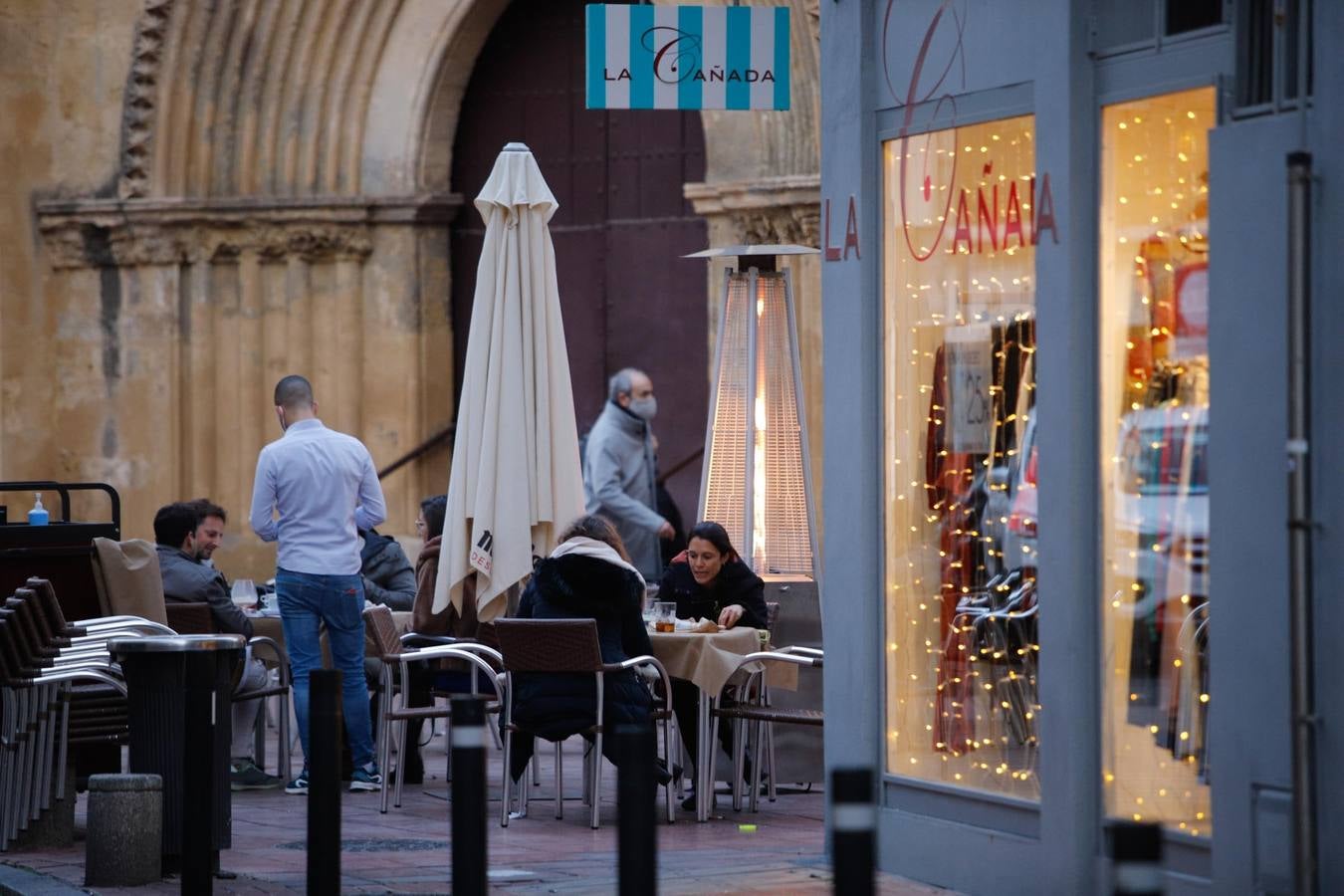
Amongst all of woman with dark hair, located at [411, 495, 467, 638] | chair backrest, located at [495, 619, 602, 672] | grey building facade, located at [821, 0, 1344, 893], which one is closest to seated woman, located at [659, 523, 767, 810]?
woman with dark hair, located at [411, 495, 467, 638]

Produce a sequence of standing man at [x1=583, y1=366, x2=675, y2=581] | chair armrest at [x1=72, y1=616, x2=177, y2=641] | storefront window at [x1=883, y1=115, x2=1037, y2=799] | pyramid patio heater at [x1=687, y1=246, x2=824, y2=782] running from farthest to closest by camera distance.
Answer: standing man at [x1=583, y1=366, x2=675, y2=581]
pyramid patio heater at [x1=687, y1=246, x2=824, y2=782]
chair armrest at [x1=72, y1=616, x2=177, y2=641]
storefront window at [x1=883, y1=115, x2=1037, y2=799]

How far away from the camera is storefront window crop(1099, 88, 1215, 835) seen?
6578 mm

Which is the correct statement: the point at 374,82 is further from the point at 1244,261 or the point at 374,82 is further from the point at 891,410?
the point at 1244,261

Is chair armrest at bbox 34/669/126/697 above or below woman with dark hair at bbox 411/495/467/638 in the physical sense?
below

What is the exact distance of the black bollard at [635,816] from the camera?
15.7 ft

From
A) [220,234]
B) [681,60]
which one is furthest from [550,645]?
[220,234]

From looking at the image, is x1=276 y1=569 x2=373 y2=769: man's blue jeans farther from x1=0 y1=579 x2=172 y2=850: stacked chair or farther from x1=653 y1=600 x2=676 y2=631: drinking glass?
x1=0 y1=579 x2=172 y2=850: stacked chair

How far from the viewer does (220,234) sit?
1738 cm

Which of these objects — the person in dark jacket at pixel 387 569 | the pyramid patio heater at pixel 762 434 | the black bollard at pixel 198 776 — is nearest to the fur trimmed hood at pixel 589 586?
the pyramid patio heater at pixel 762 434

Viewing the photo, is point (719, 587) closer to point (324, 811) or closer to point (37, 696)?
point (37, 696)

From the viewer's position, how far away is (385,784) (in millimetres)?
9812

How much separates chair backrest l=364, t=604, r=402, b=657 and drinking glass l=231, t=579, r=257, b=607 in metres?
1.60

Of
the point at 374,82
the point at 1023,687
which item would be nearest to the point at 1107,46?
the point at 1023,687

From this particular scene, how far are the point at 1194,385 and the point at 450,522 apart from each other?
485 cm
